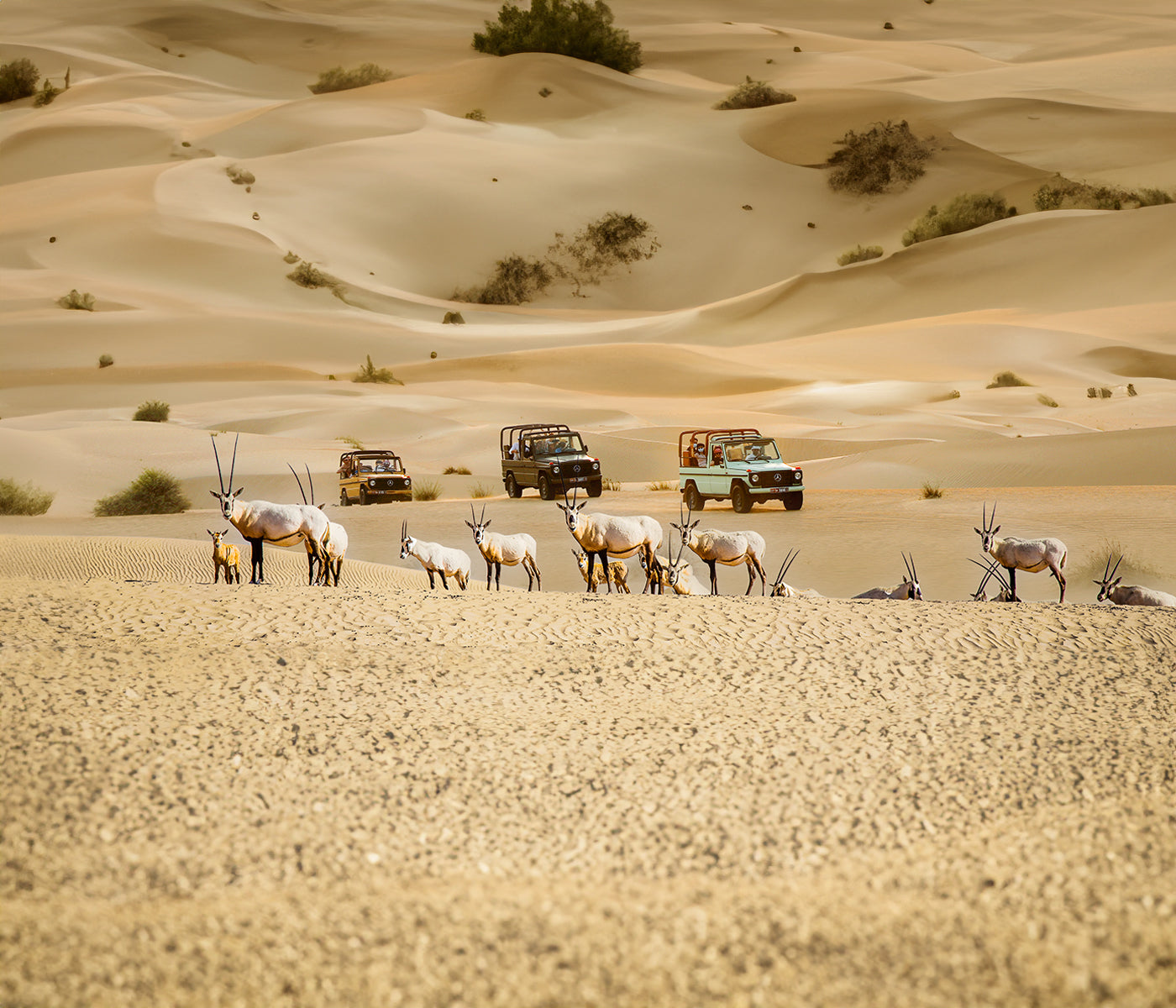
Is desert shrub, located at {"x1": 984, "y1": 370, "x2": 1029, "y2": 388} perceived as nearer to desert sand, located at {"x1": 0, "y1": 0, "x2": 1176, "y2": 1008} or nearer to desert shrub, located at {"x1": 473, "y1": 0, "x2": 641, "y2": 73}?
desert sand, located at {"x1": 0, "y1": 0, "x2": 1176, "y2": 1008}

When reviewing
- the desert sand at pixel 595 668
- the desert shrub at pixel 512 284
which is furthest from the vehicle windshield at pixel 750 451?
the desert shrub at pixel 512 284

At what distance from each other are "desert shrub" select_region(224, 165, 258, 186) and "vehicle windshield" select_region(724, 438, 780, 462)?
57531mm

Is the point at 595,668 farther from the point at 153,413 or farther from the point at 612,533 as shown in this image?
the point at 153,413

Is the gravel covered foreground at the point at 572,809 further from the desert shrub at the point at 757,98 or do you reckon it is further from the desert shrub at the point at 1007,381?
the desert shrub at the point at 757,98

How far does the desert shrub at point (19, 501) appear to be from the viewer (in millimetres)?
24359

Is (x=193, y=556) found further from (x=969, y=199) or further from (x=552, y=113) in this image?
(x=552, y=113)

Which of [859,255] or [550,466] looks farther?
[859,255]

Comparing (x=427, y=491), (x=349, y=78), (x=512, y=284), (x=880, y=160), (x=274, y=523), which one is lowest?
(x=427, y=491)

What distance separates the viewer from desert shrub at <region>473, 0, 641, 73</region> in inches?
3895

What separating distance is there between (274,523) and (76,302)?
48.7 metres

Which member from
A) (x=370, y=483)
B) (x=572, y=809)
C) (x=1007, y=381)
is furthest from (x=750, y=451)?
(x=1007, y=381)

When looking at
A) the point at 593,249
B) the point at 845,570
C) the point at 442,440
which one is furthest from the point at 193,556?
the point at 593,249

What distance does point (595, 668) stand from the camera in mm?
7324

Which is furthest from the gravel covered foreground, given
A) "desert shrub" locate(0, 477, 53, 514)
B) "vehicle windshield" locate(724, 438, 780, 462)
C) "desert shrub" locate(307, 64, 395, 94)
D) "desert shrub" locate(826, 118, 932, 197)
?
"desert shrub" locate(307, 64, 395, 94)
